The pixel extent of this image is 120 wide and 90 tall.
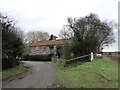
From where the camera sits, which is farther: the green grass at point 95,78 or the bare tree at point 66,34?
the bare tree at point 66,34

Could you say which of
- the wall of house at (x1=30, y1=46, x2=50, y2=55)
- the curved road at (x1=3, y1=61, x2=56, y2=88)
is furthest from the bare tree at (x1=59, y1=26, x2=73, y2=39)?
the wall of house at (x1=30, y1=46, x2=50, y2=55)

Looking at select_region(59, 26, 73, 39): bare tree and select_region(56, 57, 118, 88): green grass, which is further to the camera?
select_region(59, 26, 73, 39): bare tree

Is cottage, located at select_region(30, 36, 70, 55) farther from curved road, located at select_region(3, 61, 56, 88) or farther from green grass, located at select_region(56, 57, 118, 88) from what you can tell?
green grass, located at select_region(56, 57, 118, 88)

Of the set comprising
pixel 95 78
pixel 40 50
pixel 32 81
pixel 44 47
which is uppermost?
pixel 44 47

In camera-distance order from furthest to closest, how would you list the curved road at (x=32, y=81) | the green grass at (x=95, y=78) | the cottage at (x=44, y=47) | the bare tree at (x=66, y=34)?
the cottage at (x=44, y=47)
the bare tree at (x=66, y=34)
the curved road at (x=32, y=81)
the green grass at (x=95, y=78)

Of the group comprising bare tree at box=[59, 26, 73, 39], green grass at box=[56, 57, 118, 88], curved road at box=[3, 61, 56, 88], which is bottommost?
curved road at box=[3, 61, 56, 88]

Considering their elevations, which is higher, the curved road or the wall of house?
the wall of house

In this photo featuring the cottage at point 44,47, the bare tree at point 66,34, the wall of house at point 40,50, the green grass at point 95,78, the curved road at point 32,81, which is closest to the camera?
the green grass at point 95,78

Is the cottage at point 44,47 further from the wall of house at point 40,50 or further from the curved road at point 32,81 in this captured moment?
the curved road at point 32,81

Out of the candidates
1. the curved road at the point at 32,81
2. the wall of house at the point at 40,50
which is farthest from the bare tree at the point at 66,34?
the wall of house at the point at 40,50

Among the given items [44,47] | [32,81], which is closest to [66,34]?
[32,81]

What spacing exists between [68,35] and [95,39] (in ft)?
13.3

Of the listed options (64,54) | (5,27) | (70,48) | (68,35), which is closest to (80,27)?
(68,35)

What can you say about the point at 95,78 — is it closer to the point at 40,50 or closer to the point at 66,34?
the point at 66,34
